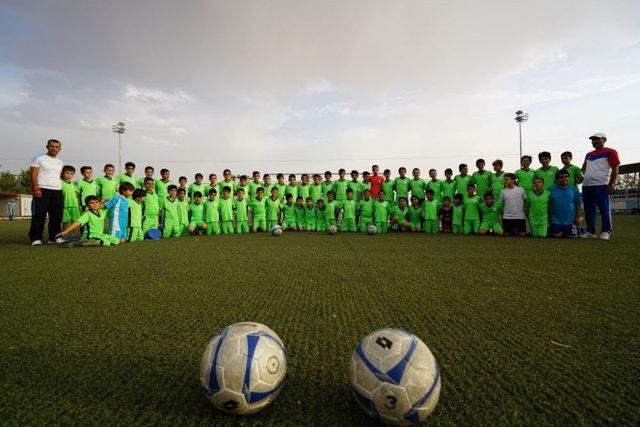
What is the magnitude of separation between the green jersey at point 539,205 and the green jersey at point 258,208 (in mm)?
8597

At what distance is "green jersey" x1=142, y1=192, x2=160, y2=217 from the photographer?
1001cm

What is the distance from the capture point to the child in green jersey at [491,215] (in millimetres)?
10284

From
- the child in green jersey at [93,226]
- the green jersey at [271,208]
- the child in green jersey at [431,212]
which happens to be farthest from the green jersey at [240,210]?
the child in green jersey at [431,212]

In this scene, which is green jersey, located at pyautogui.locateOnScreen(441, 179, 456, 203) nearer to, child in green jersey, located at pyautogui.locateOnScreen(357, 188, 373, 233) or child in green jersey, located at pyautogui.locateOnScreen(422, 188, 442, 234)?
child in green jersey, located at pyautogui.locateOnScreen(422, 188, 442, 234)

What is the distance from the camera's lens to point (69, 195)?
9117mm

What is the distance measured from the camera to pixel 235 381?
5.17 feet

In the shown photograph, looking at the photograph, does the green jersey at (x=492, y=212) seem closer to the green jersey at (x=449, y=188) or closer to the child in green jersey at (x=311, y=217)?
the green jersey at (x=449, y=188)

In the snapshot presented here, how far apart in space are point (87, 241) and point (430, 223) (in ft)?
31.9

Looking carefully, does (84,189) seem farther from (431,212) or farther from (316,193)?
(431,212)

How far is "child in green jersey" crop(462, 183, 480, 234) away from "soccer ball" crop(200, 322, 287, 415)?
10.3 meters

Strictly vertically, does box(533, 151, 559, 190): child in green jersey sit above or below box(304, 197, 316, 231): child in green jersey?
above

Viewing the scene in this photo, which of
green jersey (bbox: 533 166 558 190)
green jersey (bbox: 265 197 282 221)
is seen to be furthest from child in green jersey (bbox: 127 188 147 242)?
green jersey (bbox: 533 166 558 190)

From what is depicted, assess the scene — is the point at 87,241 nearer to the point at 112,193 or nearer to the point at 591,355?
the point at 112,193

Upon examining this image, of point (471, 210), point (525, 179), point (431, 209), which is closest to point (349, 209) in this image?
point (431, 209)
